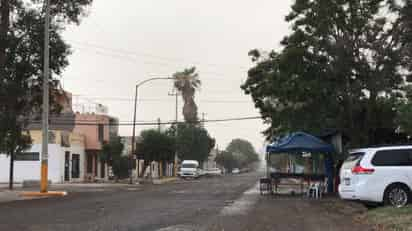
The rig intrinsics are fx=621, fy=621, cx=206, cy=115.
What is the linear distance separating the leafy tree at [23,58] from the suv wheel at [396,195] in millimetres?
15724

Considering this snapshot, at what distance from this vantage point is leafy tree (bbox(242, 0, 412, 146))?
2531cm

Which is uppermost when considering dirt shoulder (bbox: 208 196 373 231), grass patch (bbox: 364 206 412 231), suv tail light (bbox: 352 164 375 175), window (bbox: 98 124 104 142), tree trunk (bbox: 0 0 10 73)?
tree trunk (bbox: 0 0 10 73)

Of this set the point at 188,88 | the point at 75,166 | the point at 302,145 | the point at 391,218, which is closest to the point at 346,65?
the point at 302,145

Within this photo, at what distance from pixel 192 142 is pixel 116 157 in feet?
115

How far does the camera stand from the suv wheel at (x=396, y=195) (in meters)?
17.2

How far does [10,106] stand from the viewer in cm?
2619

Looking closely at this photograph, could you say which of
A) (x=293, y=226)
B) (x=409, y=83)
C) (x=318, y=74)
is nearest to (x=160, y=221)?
(x=293, y=226)

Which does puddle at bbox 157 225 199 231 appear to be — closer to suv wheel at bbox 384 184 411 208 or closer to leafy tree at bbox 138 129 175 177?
suv wheel at bbox 384 184 411 208

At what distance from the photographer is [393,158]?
57.5 feet

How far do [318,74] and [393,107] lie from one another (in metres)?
3.32

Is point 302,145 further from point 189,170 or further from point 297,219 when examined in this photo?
point 189,170

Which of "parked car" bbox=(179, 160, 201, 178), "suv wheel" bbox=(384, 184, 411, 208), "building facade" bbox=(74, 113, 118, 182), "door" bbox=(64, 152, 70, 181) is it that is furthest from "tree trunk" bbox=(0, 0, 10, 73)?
"parked car" bbox=(179, 160, 201, 178)

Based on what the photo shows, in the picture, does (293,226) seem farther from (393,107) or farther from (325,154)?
(325,154)

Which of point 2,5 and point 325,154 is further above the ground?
point 2,5
